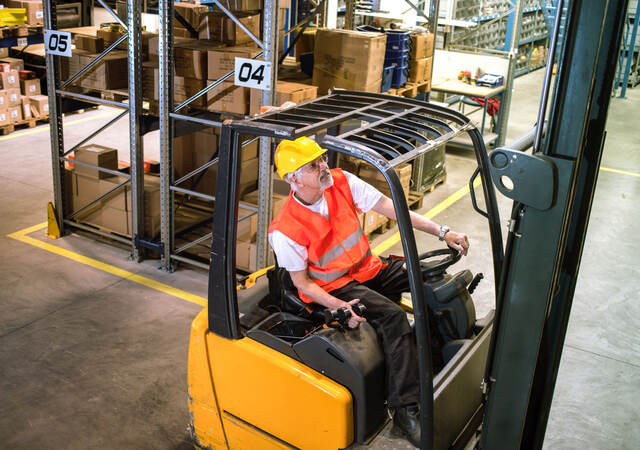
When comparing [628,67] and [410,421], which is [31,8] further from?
[628,67]

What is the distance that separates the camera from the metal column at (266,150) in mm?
5621

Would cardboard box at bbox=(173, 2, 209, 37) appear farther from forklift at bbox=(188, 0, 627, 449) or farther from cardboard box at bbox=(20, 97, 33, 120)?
cardboard box at bbox=(20, 97, 33, 120)

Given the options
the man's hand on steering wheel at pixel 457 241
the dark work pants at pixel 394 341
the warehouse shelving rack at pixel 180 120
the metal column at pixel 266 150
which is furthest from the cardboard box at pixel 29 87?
the man's hand on steering wheel at pixel 457 241

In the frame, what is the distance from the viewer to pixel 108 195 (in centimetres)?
738

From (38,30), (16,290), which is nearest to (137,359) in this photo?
(16,290)

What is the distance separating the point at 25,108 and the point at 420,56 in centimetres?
759

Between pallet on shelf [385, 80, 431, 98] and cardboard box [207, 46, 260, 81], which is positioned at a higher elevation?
cardboard box [207, 46, 260, 81]

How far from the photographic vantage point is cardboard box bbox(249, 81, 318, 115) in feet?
19.9

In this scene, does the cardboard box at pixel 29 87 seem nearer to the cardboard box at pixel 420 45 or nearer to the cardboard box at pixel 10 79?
the cardboard box at pixel 10 79

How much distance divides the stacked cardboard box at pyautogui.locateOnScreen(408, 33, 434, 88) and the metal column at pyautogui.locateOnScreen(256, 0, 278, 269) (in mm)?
2997

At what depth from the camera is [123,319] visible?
19.7 feet

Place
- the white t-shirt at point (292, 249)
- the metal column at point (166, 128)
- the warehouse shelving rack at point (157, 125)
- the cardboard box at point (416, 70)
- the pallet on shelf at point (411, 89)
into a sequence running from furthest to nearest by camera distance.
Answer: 1. the cardboard box at point (416, 70)
2. the pallet on shelf at point (411, 89)
3. the metal column at point (166, 128)
4. the warehouse shelving rack at point (157, 125)
5. the white t-shirt at point (292, 249)

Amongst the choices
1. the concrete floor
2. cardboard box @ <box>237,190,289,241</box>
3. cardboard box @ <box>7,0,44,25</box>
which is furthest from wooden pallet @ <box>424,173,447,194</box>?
cardboard box @ <box>7,0,44,25</box>

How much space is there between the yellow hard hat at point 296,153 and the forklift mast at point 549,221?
115 centimetres
